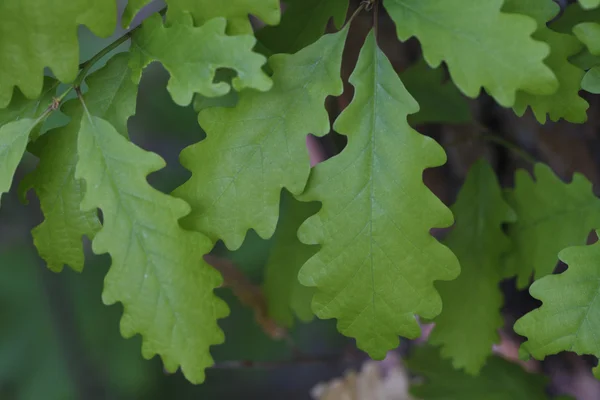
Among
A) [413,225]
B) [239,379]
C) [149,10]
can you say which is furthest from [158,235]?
[239,379]

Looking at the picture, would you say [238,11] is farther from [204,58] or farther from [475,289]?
[475,289]

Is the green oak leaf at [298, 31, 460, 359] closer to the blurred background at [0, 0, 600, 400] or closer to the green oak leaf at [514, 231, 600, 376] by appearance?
the green oak leaf at [514, 231, 600, 376]

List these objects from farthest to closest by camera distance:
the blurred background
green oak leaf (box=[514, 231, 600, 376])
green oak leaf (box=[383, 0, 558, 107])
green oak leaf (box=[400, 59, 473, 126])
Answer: the blurred background < green oak leaf (box=[400, 59, 473, 126]) < green oak leaf (box=[514, 231, 600, 376]) < green oak leaf (box=[383, 0, 558, 107])

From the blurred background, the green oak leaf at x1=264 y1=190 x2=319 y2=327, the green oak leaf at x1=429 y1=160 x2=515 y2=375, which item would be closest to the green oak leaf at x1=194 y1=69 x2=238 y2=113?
the green oak leaf at x1=264 y1=190 x2=319 y2=327

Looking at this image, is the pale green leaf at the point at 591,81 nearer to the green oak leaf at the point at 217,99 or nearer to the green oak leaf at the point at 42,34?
the green oak leaf at the point at 217,99

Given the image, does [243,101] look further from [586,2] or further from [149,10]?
[149,10]

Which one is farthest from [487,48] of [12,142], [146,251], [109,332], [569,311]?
[109,332]
